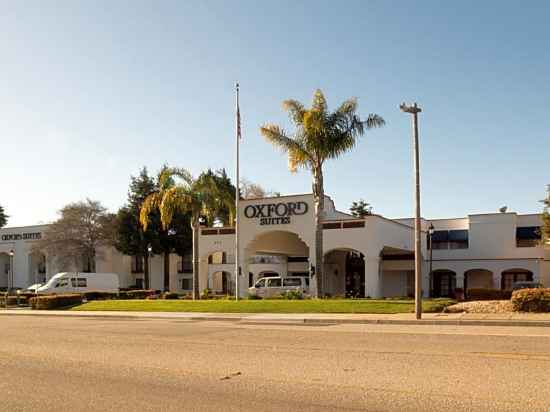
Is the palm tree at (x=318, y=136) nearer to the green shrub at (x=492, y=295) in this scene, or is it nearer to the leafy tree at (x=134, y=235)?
the green shrub at (x=492, y=295)

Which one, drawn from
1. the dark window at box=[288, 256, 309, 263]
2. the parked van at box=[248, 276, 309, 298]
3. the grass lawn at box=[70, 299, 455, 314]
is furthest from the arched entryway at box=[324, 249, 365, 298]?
the grass lawn at box=[70, 299, 455, 314]

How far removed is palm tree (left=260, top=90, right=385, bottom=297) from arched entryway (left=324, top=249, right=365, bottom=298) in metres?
15.8

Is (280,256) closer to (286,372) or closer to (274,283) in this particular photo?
(274,283)

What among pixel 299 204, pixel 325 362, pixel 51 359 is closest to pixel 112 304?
pixel 299 204

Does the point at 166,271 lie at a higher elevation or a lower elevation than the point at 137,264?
lower

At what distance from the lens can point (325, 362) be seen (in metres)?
11.2

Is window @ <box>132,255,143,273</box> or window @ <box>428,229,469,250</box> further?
window @ <box>132,255,143,273</box>

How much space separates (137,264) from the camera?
64.3 meters

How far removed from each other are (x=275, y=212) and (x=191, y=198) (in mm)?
4966

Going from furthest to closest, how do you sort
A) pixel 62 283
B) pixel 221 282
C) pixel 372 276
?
pixel 221 282
pixel 62 283
pixel 372 276

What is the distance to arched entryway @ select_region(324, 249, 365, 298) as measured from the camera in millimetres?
47244

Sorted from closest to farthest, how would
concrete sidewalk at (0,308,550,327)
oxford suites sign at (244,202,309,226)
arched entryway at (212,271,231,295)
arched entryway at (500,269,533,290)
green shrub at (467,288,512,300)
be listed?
concrete sidewalk at (0,308,550,327), green shrub at (467,288,512,300), oxford suites sign at (244,202,309,226), arched entryway at (500,269,533,290), arched entryway at (212,271,231,295)

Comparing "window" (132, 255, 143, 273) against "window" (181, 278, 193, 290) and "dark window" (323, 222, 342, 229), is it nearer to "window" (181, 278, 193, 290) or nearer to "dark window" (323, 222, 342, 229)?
"window" (181, 278, 193, 290)

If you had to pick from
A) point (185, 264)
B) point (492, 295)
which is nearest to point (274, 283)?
point (492, 295)
